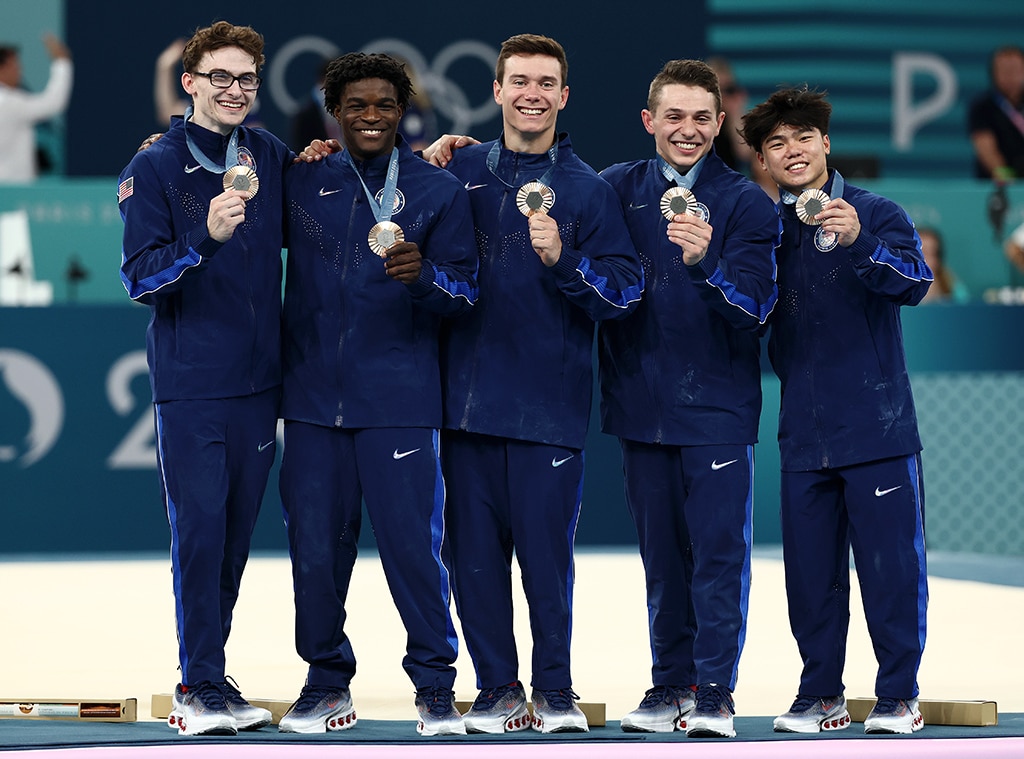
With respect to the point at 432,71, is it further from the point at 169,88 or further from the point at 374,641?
the point at 374,641

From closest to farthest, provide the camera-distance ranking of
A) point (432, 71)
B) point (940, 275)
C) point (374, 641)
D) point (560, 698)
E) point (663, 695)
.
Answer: point (560, 698), point (663, 695), point (374, 641), point (940, 275), point (432, 71)

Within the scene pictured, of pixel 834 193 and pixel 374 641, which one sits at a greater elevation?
pixel 834 193

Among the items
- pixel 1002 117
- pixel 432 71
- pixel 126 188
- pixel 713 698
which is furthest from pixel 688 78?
pixel 1002 117

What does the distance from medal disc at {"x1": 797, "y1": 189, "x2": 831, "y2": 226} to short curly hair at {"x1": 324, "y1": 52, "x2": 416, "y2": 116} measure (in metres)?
1.46

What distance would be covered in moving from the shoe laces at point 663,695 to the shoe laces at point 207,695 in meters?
1.49

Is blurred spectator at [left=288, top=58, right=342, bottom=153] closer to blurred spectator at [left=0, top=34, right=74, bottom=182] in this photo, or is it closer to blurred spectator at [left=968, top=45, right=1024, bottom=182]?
blurred spectator at [left=0, top=34, right=74, bottom=182]

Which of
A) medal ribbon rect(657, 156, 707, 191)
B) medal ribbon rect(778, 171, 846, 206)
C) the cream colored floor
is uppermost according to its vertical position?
medal ribbon rect(657, 156, 707, 191)

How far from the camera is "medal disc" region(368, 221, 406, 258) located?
593 cm

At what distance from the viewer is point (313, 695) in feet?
20.2

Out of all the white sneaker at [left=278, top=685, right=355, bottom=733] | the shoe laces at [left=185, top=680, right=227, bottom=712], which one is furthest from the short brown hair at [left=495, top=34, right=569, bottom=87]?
the shoe laces at [left=185, top=680, right=227, bottom=712]

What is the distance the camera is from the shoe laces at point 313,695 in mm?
6109

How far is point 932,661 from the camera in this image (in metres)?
8.18

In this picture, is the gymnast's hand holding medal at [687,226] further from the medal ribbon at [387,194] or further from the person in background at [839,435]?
the medal ribbon at [387,194]

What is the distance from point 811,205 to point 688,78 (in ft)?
2.14
